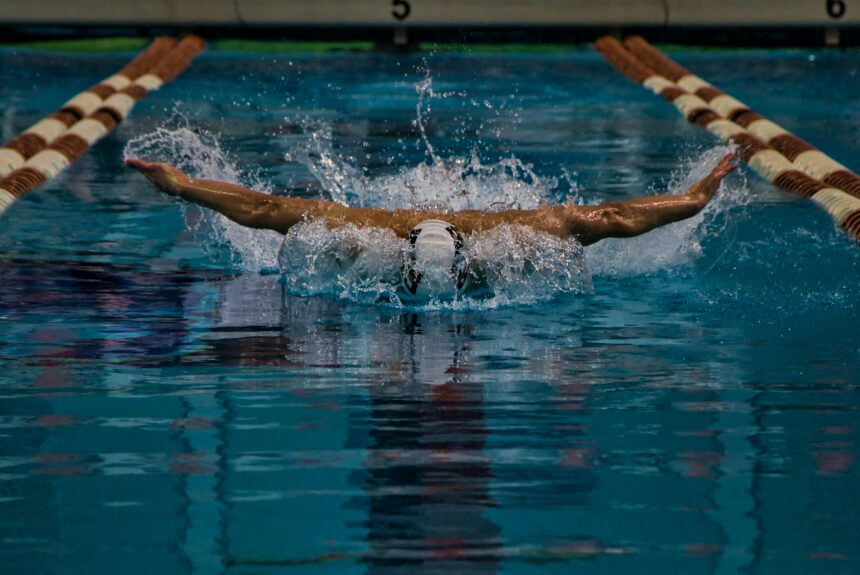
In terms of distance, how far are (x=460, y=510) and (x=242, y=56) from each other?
9.66 metres

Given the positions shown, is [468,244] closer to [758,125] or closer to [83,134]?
[83,134]

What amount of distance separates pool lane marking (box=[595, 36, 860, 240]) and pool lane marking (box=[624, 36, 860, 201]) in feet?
0.11

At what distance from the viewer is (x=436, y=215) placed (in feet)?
14.9

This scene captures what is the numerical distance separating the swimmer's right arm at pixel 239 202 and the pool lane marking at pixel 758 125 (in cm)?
278

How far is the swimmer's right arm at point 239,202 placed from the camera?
14.6 ft

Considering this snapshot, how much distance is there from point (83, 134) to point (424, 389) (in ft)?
16.1

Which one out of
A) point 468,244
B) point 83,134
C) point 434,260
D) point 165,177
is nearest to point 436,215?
point 468,244

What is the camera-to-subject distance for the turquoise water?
263cm

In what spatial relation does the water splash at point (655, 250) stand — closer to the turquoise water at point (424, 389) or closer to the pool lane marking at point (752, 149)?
the turquoise water at point (424, 389)

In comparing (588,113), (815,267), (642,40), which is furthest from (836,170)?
(642,40)

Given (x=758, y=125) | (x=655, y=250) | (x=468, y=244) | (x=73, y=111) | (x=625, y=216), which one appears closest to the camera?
(x=468, y=244)

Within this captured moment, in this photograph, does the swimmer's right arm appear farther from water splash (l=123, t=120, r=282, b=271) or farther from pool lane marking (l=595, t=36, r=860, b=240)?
pool lane marking (l=595, t=36, r=860, b=240)

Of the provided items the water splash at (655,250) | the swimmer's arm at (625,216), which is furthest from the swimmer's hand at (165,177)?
the water splash at (655,250)

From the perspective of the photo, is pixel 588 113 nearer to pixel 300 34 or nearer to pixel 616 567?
pixel 300 34
